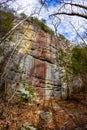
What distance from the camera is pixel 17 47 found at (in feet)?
60.1

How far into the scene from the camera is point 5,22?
18688mm

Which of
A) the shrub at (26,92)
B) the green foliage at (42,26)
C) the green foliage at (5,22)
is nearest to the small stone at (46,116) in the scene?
the shrub at (26,92)

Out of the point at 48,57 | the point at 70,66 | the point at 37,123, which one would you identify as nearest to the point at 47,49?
the point at 48,57

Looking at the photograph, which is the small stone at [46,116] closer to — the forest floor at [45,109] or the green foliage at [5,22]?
the forest floor at [45,109]

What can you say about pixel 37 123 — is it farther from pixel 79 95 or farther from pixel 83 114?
pixel 79 95

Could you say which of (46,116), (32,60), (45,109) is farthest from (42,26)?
(46,116)

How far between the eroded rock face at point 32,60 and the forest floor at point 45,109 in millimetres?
1891

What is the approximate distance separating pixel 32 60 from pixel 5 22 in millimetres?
3534

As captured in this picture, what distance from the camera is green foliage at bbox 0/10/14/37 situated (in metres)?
18.1

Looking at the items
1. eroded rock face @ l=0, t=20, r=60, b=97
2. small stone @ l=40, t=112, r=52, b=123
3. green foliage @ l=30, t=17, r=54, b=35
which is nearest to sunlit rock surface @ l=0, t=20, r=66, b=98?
eroded rock face @ l=0, t=20, r=60, b=97

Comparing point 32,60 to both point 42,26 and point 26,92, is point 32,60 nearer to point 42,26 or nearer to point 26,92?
point 26,92

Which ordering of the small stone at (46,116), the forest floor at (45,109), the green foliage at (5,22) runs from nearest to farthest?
the forest floor at (45,109) → the small stone at (46,116) → the green foliage at (5,22)

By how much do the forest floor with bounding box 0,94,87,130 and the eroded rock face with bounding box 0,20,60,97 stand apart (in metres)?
Answer: 1.89

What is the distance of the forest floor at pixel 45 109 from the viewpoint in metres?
12.1
